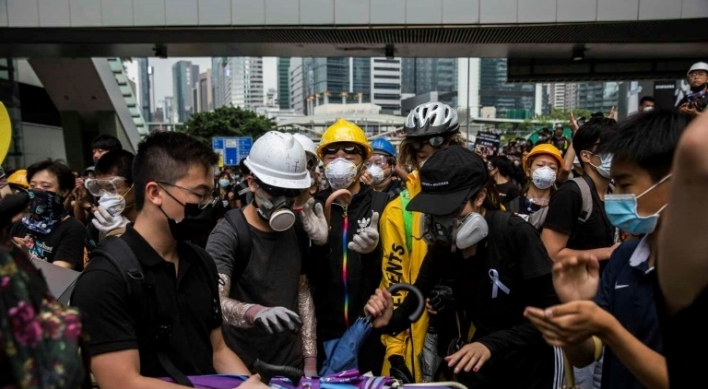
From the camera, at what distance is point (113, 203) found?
12.7 ft

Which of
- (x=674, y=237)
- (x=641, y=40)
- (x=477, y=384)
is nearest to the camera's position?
(x=674, y=237)

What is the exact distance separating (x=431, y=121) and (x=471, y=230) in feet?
5.51

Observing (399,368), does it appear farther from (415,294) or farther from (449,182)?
(449,182)

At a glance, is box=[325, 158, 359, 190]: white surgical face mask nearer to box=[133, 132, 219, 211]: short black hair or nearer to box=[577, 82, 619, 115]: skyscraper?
box=[133, 132, 219, 211]: short black hair

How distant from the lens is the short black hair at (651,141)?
1.99 m

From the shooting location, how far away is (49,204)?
469 centimetres

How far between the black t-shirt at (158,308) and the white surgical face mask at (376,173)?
2.89m

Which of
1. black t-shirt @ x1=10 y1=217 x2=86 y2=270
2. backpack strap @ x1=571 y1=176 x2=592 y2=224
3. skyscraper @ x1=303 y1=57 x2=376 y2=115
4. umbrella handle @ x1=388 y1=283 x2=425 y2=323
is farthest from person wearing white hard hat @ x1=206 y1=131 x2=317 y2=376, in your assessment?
skyscraper @ x1=303 y1=57 x2=376 y2=115

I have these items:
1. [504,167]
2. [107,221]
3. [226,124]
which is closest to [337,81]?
[226,124]

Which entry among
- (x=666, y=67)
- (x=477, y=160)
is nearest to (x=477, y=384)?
(x=477, y=160)

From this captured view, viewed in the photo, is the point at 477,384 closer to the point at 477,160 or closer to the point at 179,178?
the point at 477,160

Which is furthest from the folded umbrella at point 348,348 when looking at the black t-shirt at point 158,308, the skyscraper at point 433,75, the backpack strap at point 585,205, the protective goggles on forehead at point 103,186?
the skyscraper at point 433,75

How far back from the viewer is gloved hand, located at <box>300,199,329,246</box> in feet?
11.0

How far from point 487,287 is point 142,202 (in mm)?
1710
